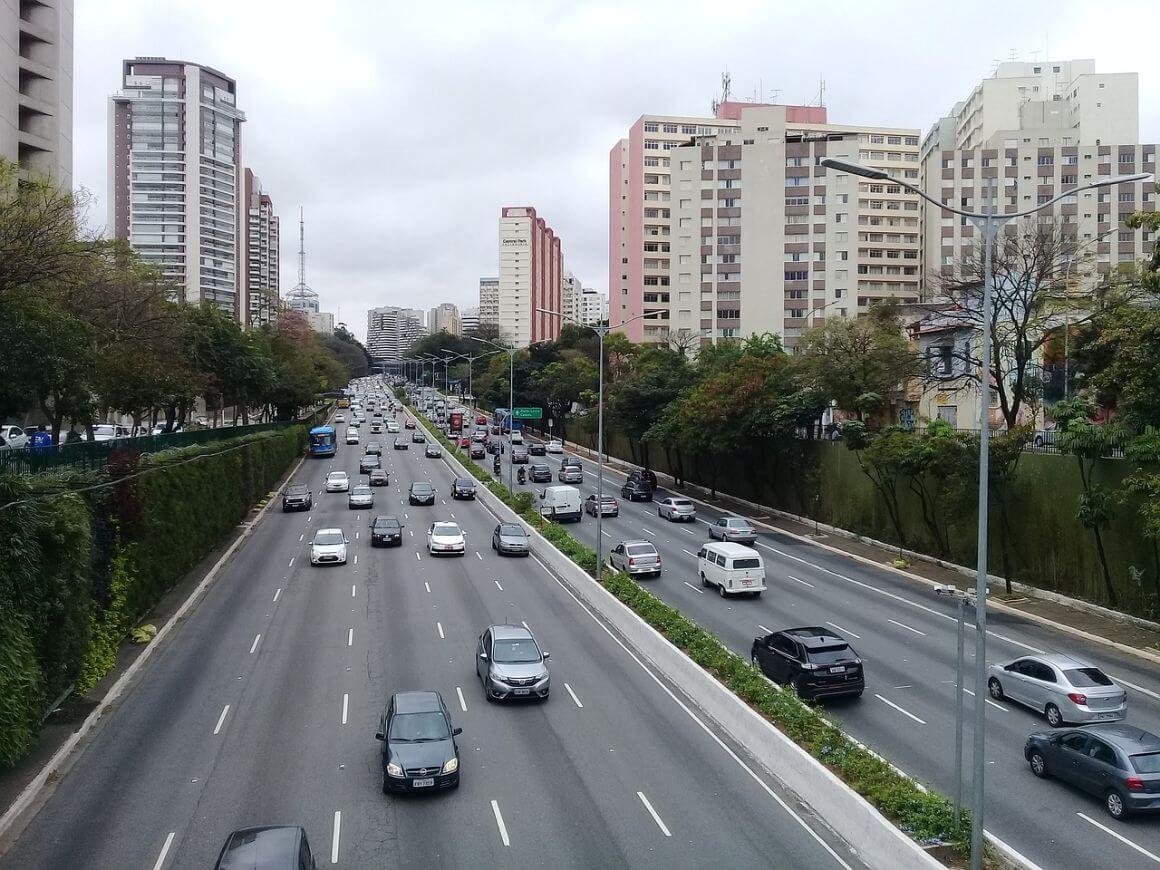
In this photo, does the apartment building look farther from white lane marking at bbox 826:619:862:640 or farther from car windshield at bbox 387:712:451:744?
car windshield at bbox 387:712:451:744

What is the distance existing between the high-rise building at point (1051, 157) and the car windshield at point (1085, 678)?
8790cm

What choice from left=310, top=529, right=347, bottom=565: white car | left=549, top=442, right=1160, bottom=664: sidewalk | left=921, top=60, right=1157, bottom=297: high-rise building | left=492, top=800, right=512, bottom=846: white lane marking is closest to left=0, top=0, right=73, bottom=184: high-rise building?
left=310, top=529, right=347, bottom=565: white car

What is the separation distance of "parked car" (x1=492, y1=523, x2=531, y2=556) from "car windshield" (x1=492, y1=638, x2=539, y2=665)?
1775 centimetres

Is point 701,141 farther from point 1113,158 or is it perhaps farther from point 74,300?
point 74,300

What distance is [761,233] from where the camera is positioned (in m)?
99.5

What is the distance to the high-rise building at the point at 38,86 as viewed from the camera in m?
45.4

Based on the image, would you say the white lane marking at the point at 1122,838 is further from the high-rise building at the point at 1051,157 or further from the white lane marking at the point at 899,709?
the high-rise building at the point at 1051,157

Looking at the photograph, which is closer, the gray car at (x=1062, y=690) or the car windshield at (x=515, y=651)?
the gray car at (x=1062, y=690)

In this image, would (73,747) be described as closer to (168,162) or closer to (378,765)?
(378,765)

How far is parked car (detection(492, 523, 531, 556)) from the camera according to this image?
40.2m

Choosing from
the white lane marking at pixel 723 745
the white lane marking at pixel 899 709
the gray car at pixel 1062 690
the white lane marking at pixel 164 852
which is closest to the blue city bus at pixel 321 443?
the white lane marking at pixel 723 745

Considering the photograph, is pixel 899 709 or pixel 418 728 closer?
pixel 418 728

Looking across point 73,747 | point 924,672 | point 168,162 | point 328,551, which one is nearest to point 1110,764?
point 924,672

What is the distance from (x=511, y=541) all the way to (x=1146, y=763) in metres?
28.1
